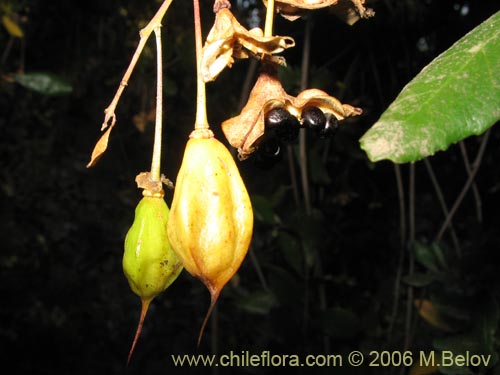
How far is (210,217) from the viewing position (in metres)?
0.42

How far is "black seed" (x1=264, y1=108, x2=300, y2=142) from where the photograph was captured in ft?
1.57

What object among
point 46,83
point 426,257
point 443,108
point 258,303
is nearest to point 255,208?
point 258,303

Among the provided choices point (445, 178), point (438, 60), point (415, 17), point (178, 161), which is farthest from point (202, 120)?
point (445, 178)

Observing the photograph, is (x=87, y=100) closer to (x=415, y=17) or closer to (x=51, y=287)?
(x=51, y=287)

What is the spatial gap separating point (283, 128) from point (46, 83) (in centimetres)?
88

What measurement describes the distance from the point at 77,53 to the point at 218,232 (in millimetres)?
1477

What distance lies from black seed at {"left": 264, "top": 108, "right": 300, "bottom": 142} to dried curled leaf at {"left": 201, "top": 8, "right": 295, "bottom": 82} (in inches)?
2.0

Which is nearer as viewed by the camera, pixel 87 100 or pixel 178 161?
pixel 178 161

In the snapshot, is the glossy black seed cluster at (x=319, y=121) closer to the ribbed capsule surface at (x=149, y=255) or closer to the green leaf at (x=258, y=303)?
the ribbed capsule surface at (x=149, y=255)

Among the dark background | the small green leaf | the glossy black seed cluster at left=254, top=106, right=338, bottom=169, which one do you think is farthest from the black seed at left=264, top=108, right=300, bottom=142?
the small green leaf

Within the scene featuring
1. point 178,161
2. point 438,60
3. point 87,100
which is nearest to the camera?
point 438,60

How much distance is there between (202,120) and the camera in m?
0.45

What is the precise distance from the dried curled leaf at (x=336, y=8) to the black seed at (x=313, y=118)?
0.31 ft

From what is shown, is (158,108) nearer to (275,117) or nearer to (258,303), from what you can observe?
(275,117)
